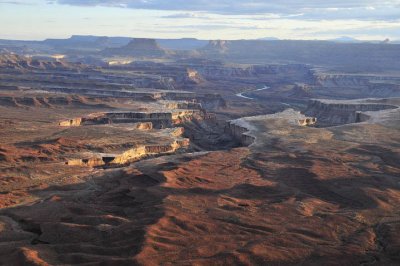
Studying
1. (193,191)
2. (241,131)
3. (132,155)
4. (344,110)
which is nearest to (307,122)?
(344,110)

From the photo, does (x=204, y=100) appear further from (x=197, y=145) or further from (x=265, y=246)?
(x=265, y=246)

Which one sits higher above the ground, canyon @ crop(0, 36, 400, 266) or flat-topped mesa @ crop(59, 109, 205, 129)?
canyon @ crop(0, 36, 400, 266)

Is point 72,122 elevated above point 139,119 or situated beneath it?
elevated above

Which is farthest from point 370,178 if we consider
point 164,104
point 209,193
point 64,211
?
point 164,104

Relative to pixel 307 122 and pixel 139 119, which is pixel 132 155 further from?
pixel 307 122

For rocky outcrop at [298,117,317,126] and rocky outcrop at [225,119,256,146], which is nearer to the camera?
rocky outcrop at [225,119,256,146]

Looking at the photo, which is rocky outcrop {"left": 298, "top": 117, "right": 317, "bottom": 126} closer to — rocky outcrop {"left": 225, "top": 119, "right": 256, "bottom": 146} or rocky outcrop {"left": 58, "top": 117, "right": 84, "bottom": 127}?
rocky outcrop {"left": 225, "top": 119, "right": 256, "bottom": 146}

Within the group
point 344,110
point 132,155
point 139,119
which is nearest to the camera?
point 132,155

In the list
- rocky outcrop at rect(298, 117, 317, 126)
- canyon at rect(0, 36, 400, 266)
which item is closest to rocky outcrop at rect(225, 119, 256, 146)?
canyon at rect(0, 36, 400, 266)

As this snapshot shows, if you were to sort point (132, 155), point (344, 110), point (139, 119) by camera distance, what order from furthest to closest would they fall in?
1. point (344, 110)
2. point (139, 119)
3. point (132, 155)

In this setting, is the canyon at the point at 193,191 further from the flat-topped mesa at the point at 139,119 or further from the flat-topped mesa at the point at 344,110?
the flat-topped mesa at the point at 344,110

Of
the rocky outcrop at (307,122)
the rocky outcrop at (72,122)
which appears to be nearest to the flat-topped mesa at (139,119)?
the rocky outcrop at (72,122)

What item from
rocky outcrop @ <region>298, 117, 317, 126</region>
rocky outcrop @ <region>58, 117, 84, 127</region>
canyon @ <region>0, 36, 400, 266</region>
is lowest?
rocky outcrop @ <region>298, 117, 317, 126</region>
